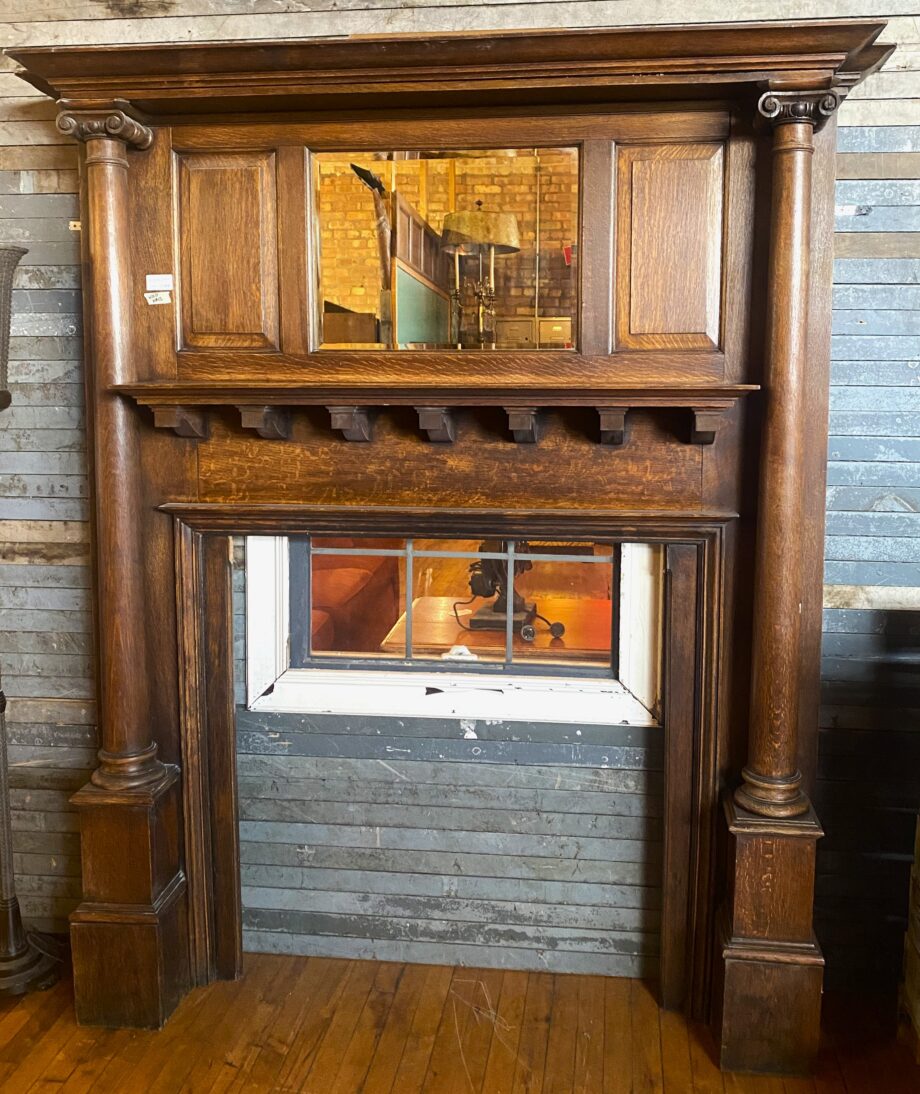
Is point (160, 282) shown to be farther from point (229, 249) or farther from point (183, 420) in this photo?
point (183, 420)

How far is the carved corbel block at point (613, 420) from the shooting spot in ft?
7.85

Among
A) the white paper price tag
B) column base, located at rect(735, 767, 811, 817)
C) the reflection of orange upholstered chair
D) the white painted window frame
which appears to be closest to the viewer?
column base, located at rect(735, 767, 811, 817)

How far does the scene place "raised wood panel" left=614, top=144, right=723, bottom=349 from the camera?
2.41 m

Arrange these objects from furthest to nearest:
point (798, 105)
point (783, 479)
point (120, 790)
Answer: point (120, 790) → point (783, 479) → point (798, 105)

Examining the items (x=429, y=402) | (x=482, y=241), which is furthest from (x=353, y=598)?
(x=482, y=241)

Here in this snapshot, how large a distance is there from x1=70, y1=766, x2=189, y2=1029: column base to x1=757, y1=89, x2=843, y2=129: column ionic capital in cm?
215

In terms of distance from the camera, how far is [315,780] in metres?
2.86

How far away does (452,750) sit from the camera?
111 inches

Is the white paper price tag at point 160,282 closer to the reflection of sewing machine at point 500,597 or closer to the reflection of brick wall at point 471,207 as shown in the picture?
the reflection of brick wall at point 471,207

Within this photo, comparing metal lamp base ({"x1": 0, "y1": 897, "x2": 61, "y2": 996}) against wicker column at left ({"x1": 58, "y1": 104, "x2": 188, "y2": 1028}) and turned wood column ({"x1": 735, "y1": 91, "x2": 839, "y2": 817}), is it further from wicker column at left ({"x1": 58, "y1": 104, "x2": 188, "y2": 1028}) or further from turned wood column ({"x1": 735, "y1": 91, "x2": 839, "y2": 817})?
turned wood column ({"x1": 735, "y1": 91, "x2": 839, "y2": 817})

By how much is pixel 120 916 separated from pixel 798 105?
2472 millimetres

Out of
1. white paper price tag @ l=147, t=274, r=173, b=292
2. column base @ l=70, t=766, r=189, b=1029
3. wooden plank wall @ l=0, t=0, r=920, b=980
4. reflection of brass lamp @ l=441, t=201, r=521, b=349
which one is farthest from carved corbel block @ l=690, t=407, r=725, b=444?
column base @ l=70, t=766, r=189, b=1029

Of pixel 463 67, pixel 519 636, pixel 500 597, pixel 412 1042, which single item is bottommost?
pixel 412 1042

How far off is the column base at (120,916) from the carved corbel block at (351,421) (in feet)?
3.39
